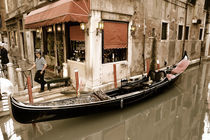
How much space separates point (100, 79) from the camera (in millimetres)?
6199

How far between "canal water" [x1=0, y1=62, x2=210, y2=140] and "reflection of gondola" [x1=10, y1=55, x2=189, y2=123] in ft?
1.57

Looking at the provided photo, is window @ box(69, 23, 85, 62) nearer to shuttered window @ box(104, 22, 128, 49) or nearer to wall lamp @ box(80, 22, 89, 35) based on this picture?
wall lamp @ box(80, 22, 89, 35)

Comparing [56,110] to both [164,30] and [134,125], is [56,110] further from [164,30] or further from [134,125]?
[164,30]

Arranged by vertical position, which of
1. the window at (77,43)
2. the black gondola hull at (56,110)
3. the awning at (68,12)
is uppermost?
the awning at (68,12)

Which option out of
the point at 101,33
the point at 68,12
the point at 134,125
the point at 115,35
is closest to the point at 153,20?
the point at 115,35

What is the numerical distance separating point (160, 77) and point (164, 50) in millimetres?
4341

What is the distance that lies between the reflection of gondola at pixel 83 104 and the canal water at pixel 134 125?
48cm

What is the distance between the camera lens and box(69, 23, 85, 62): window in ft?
20.5

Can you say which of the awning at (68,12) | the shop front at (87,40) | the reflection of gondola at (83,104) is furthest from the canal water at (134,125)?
the awning at (68,12)

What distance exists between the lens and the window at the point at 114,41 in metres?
6.16

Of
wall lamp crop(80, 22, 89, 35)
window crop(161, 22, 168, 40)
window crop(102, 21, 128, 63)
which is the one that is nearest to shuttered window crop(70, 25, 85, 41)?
wall lamp crop(80, 22, 89, 35)

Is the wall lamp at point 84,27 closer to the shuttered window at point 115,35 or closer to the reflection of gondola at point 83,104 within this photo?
the shuttered window at point 115,35

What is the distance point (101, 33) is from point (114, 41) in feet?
2.76

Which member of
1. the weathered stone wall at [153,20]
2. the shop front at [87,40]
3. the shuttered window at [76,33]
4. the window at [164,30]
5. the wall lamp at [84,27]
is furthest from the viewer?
the window at [164,30]
